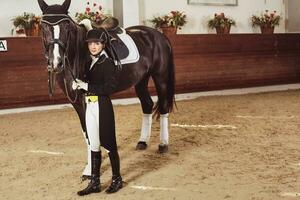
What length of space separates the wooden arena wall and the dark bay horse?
3202 mm

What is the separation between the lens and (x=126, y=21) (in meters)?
8.00

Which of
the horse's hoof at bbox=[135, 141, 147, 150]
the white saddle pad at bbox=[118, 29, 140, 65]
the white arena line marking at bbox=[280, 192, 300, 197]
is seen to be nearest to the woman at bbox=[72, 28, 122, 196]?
the white saddle pad at bbox=[118, 29, 140, 65]

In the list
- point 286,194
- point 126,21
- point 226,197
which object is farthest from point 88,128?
point 126,21

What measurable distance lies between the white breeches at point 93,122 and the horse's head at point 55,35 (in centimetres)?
33

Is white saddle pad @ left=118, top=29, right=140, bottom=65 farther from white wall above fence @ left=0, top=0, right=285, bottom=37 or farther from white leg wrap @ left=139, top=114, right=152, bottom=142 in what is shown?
white wall above fence @ left=0, top=0, right=285, bottom=37

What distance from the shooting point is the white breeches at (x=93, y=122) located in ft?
9.49

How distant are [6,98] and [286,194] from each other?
5043 millimetres

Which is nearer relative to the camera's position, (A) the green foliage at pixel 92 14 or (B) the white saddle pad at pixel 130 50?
(B) the white saddle pad at pixel 130 50

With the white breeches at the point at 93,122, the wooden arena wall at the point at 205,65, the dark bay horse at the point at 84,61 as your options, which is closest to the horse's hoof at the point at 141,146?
the dark bay horse at the point at 84,61

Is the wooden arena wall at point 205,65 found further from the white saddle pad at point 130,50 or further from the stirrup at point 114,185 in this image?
the stirrup at point 114,185

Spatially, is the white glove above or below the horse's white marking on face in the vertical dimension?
below

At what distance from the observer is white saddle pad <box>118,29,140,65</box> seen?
140 inches

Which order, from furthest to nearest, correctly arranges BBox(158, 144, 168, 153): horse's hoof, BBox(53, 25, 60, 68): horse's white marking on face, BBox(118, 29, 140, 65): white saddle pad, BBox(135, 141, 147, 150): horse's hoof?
BBox(135, 141, 147, 150): horse's hoof
BBox(158, 144, 168, 153): horse's hoof
BBox(118, 29, 140, 65): white saddle pad
BBox(53, 25, 60, 68): horse's white marking on face

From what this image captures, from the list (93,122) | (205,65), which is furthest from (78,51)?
Result: (205,65)
